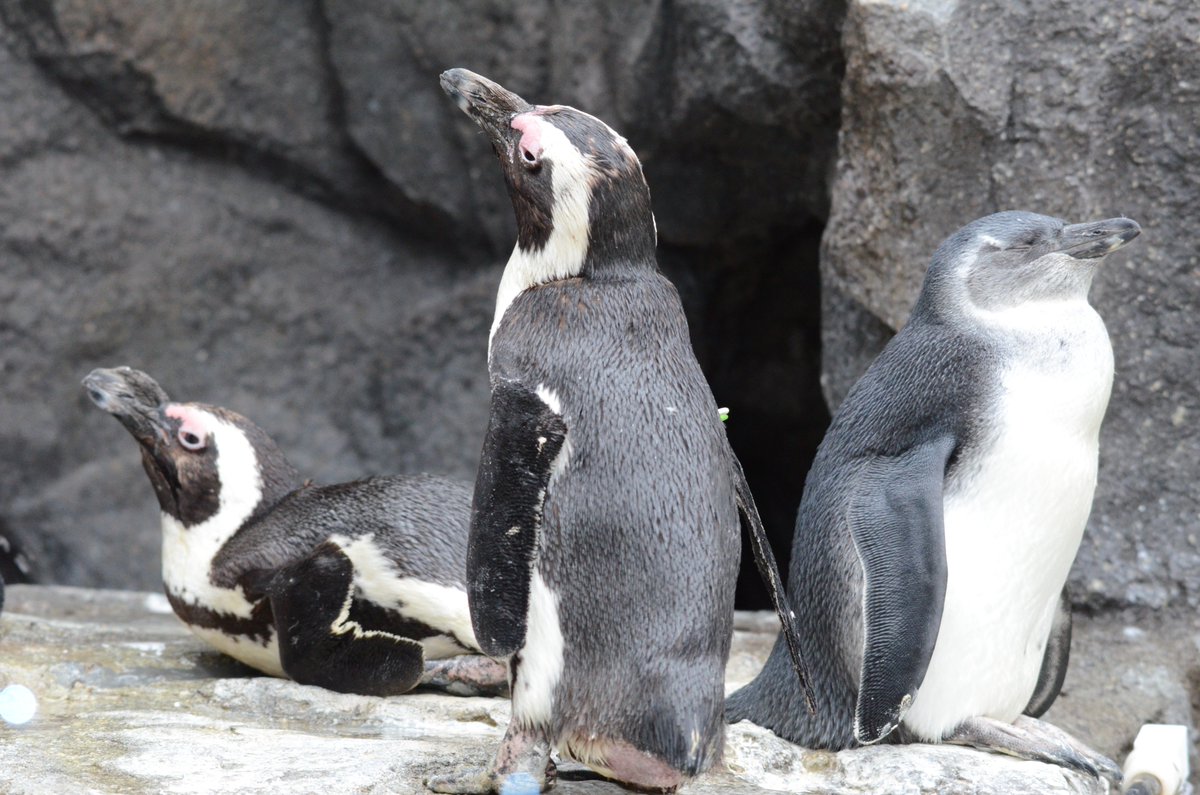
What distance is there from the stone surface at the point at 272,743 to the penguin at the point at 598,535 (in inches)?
7.9

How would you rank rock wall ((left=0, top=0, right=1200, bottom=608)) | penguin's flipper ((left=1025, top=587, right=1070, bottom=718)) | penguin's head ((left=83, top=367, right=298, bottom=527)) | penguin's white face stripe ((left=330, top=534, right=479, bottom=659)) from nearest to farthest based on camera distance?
penguin's flipper ((left=1025, top=587, right=1070, bottom=718)) → penguin's white face stripe ((left=330, top=534, right=479, bottom=659)) → penguin's head ((left=83, top=367, right=298, bottom=527)) → rock wall ((left=0, top=0, right=1200, bottom=608))

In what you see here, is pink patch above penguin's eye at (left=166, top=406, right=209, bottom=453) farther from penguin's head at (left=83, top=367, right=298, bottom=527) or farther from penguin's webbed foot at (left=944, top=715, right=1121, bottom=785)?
penguin's webbed foot at (left=944, top=715, right=1121, bottom=785)

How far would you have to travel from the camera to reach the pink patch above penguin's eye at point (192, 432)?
3070 millimetres

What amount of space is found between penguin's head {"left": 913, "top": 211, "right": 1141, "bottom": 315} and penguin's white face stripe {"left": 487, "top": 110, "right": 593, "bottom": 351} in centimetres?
75

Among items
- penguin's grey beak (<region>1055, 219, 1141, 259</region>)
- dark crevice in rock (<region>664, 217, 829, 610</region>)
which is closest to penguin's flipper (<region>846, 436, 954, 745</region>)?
penguin's grey beak (<region>1055, 219, 1141, 259</region>)

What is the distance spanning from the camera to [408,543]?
9.36 ft

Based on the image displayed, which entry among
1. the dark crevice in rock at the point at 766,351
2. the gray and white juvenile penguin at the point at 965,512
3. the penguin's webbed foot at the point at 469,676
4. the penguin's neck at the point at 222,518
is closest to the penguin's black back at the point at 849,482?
the gray and white juvenile penguin at the point at 965,512

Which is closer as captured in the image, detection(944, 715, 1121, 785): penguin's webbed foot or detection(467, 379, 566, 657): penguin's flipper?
detection(467, 379, 566, 657): penguin's flipper

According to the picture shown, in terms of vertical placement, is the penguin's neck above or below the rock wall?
below

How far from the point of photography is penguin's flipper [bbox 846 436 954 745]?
228 cm

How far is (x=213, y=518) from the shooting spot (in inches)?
120

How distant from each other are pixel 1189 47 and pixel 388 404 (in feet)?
9.58

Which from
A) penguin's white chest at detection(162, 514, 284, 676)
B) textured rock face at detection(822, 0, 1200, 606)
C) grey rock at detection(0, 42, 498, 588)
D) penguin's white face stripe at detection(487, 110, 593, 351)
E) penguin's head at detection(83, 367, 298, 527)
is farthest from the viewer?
grey rock at detection(0, 42, 498, 588)

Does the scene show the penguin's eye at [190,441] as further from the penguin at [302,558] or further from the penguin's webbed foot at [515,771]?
the penguin's webbed foot at [515,771]
